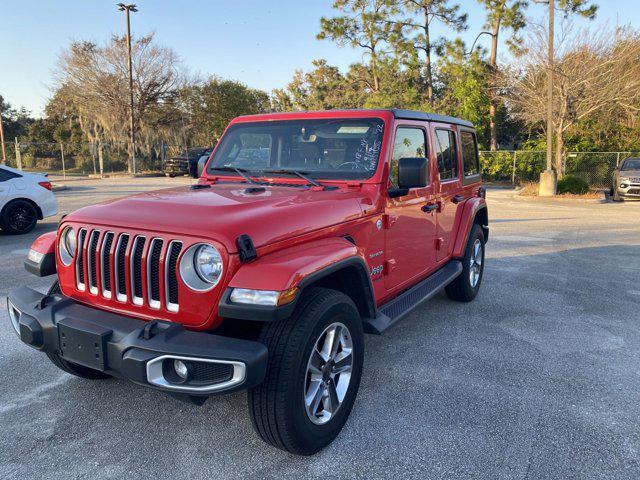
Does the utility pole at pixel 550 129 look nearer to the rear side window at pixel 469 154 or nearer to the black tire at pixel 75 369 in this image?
the rear side window at pixel 469 154

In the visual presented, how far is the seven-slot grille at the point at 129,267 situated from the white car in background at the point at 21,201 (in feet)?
25.8

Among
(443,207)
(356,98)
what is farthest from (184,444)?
(356,98)

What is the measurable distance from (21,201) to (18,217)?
0.31 meters

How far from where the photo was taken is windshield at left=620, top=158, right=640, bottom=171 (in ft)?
56.1

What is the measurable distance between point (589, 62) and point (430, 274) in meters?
19.3

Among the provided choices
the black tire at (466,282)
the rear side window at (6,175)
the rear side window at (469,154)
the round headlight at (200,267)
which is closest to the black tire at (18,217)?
the rear side window at (6,175)

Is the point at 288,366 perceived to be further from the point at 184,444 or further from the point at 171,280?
the point at 184,444

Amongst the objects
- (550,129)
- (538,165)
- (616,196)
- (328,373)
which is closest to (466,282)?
(328,373)

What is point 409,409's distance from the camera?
10.7 feet

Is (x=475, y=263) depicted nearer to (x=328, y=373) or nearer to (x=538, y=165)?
(x=328, y=373)

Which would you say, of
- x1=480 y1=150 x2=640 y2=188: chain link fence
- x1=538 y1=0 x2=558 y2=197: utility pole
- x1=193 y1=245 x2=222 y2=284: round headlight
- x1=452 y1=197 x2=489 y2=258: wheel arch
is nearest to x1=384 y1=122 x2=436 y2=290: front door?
x1=452 y1=197 x2=489 y2=258: wheel arch

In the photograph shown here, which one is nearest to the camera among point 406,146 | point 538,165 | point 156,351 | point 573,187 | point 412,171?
point 156,351

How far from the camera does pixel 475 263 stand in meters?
5.71

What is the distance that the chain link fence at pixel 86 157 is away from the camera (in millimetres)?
31734
